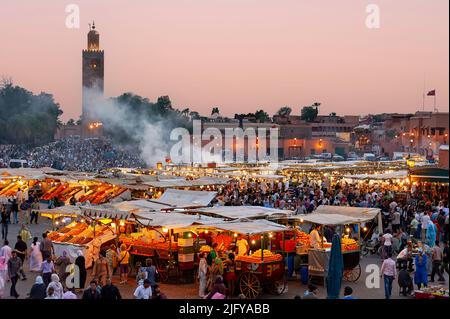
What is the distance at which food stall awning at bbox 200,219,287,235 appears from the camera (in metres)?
12.3

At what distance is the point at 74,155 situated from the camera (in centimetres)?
6962

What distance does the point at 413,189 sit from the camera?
25859mm

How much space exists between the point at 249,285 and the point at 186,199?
638cm

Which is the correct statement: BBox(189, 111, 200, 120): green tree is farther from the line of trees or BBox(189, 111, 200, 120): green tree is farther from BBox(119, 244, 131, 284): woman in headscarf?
BBox(119, 244, 131, 284): woman in headscarf

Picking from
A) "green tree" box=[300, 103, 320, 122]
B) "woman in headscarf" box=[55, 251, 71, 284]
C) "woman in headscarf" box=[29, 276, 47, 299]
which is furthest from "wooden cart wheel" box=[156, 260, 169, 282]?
"green tree" box=[300, 103, 320, 122]

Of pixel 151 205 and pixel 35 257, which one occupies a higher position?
pixel 151 205

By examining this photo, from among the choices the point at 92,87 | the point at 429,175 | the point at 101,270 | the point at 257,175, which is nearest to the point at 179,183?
the point at 257,175

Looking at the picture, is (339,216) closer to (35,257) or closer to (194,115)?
(35,257)

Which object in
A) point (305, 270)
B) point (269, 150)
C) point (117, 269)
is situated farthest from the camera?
point (269, 150)

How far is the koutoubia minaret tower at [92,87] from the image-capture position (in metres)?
98.6

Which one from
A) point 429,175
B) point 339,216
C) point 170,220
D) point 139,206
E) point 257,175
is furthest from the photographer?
point 257,175
